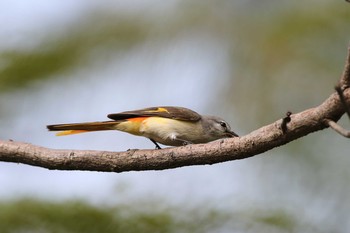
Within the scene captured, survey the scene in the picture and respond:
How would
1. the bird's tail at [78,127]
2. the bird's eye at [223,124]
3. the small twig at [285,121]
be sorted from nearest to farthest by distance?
the small twig at [285,121]
the bird's tail at [78,127]
the bird's eye at [223,124]

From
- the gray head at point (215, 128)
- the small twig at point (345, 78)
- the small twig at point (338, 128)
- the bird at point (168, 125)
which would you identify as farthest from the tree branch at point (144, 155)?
the gray head at point (215, 128)

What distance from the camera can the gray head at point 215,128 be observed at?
15.1 feet

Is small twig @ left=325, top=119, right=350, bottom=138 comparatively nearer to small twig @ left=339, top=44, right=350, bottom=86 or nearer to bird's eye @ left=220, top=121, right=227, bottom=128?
small twig @ left=339, top=44, right=350, bottom=86

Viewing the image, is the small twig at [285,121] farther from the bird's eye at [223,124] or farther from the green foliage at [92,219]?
the bird's eye at [223,124]

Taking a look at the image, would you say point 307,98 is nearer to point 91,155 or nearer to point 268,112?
point 268,112

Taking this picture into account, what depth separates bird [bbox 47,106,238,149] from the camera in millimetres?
4312

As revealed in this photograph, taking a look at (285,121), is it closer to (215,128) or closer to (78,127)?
(78,127)

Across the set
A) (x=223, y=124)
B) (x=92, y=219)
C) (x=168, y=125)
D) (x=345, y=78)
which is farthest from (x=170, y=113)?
(x=345, y=78)

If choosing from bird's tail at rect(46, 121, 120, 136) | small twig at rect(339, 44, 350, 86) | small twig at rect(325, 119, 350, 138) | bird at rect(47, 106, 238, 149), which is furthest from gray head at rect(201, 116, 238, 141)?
small twig at rect(339, 44, 350, 86)

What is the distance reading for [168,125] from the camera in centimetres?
444

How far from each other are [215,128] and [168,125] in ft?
1.22

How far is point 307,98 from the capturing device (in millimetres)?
5555

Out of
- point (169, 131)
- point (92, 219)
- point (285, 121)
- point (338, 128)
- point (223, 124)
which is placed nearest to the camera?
point (338, 128)

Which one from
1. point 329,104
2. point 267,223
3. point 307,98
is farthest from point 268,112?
point 329,104
